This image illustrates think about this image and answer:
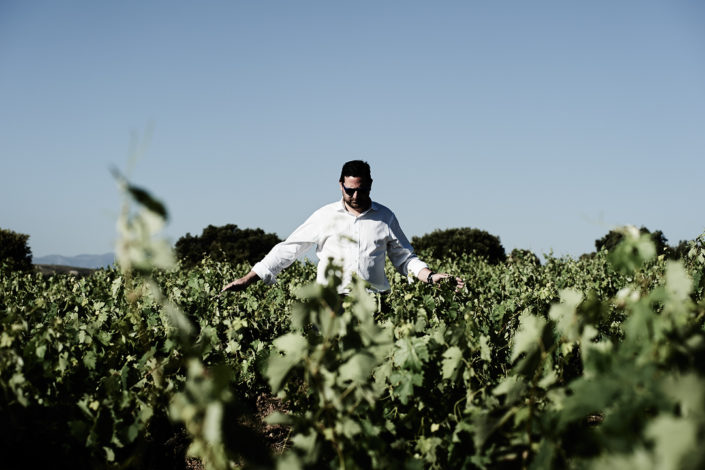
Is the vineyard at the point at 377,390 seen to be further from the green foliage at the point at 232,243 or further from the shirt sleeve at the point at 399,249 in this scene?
the green foliage at the point at 232,243

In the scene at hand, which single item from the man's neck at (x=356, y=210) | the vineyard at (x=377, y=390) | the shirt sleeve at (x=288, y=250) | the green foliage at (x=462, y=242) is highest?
the green foliage at (x=462, y=242)

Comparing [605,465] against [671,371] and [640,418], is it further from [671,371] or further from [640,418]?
[640,418]

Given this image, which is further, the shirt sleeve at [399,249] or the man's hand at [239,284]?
the shirt sleeve at [399,249]

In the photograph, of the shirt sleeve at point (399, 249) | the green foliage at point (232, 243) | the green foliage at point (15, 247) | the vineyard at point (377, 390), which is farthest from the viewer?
the green foliage at point (232, 243)

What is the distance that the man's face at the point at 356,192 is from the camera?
12.9ft

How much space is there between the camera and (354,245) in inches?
156

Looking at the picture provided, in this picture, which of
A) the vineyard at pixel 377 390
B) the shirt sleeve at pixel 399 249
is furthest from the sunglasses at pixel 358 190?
the vineyard at pixel 377 390

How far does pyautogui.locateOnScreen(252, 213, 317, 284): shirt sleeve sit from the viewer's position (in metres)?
4.14

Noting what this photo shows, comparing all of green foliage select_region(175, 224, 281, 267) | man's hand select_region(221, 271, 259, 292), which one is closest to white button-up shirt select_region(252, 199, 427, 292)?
man's hand select_region(221, 271, 259, 292)

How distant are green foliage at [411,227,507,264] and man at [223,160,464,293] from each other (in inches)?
613

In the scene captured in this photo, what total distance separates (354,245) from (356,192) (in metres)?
0.41

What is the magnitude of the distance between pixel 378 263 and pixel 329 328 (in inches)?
104

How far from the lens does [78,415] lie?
2.59 meters

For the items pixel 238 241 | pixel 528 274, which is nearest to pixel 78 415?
pixel 528 274
